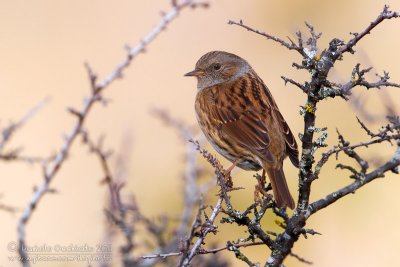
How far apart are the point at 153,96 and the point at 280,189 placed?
14.2 ft

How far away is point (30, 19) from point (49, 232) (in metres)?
3.20

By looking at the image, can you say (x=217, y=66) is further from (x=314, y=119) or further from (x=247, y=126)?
(x=314, y=119)

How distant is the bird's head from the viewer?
6.42 meters

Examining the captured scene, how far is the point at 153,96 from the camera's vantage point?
8633mm

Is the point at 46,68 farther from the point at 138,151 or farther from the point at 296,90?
the point at 296,90

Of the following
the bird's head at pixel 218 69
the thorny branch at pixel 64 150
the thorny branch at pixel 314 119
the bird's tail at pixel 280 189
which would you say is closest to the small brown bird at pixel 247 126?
the bird's tail at pixel 280 189

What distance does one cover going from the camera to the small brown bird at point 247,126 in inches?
201

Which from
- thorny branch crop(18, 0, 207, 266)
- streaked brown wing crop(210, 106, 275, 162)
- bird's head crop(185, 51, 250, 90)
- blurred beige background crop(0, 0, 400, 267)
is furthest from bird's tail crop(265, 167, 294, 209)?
blurred beige background crop(0, 0, 400, 267)

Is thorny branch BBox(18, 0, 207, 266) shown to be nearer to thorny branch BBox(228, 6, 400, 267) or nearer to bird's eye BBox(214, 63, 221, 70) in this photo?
thorny branch BBox(228, 6, 400, 267)

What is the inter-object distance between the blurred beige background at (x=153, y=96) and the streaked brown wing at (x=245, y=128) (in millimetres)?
1657

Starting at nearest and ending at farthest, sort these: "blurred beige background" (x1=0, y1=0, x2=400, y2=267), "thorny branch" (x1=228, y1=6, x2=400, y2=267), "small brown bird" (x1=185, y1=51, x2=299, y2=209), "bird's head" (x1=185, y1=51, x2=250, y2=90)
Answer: "thorny branch" (x1=228, y1=6, x2=400, y2=267) < "small brown bird" (x1=185, y1=51, x2=299, y2=209) < "bird's head" (x1=185, y1=51, x2=250, y2=90) < "blurred beige background" (x1=0, y1=0, x2=400, y2=267)

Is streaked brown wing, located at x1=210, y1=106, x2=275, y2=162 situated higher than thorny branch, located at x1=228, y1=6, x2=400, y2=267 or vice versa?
streaked brown wing, located at x1=210, y1=106, x2=275, y2=162

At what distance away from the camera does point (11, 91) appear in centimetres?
845

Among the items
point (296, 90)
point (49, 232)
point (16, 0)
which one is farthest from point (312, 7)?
point (49, 232)
